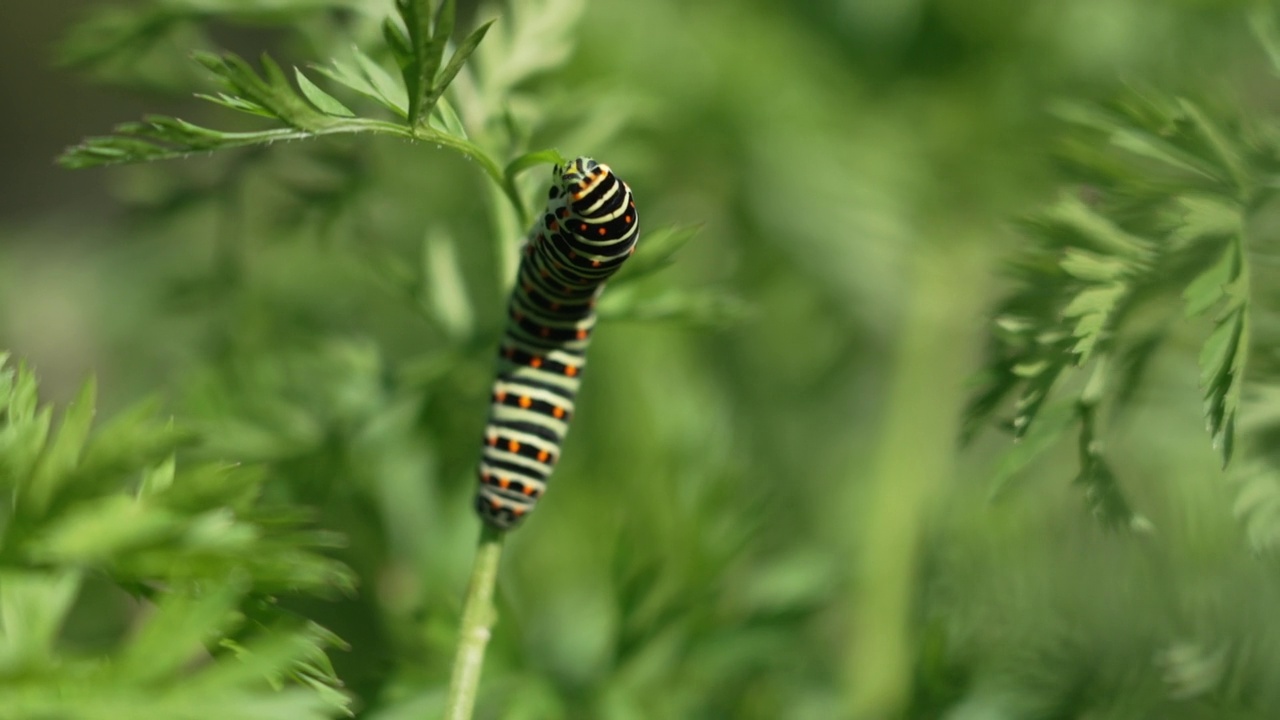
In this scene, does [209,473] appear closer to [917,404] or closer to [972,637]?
[972,637]

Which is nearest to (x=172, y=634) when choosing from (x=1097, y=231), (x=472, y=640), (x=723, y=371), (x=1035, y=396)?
(x=472, y=640)

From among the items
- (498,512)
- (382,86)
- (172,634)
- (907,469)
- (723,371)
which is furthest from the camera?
(723,371)

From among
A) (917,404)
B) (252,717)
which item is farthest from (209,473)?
(917,404)

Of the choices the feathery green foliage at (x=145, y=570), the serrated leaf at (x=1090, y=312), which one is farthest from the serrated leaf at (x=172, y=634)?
the serrated leaf at (x=1090, y=312)

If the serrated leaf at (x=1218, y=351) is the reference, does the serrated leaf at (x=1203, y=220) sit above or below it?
above

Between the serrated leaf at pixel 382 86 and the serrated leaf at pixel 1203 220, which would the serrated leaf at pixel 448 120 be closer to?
the serrated leaf at pixel 382 86

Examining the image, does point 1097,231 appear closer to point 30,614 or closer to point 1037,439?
point 1037,439

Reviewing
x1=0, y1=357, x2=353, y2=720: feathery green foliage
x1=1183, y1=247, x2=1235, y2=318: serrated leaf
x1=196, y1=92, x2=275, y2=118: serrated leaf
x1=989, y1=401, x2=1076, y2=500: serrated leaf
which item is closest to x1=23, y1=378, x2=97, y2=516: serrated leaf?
x1=0, y1=357, x2=353, y2=720: feathery green foliage
